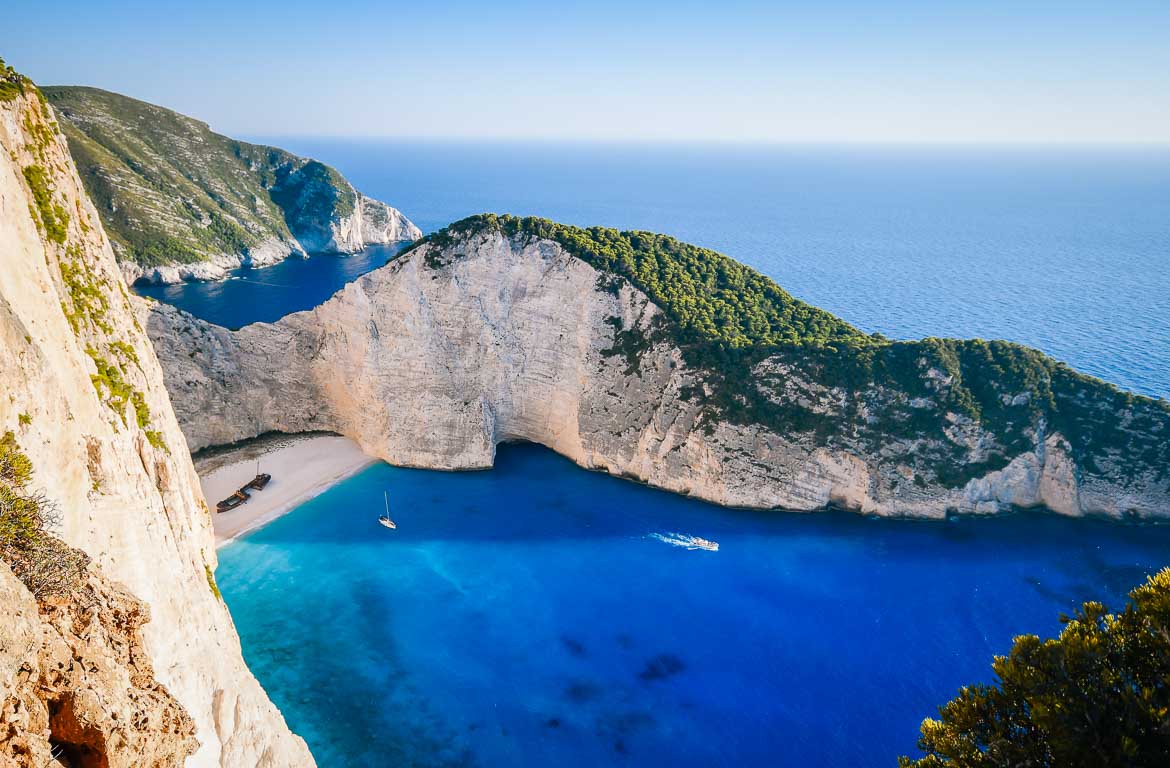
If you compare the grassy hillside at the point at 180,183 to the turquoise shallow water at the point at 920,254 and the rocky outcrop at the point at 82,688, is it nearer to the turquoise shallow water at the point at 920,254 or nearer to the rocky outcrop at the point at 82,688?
the turquoise shallow water at the point at 920,254

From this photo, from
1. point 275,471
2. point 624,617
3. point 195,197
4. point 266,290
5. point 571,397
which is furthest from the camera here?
point 195,197

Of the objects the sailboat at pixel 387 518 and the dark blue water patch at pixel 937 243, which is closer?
the sailboat at pixel 387 518

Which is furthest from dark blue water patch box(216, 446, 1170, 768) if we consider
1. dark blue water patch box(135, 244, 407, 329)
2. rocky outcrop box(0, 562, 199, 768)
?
dark blue water patch box(135, 244, 407, 329)

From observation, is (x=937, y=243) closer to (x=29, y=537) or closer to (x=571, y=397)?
(x=571, y=397)

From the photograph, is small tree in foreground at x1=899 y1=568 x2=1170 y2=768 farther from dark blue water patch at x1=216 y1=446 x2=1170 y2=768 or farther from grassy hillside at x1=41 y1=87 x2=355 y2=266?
grassy hillside at x1=41 y1=87 x2=355 y2=266

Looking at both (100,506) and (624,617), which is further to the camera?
(624,617)

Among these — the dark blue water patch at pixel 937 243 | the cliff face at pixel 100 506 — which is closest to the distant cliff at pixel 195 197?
the dark blue water patch at pixel 937 243

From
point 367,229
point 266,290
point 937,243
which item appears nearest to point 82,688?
point 266,290
